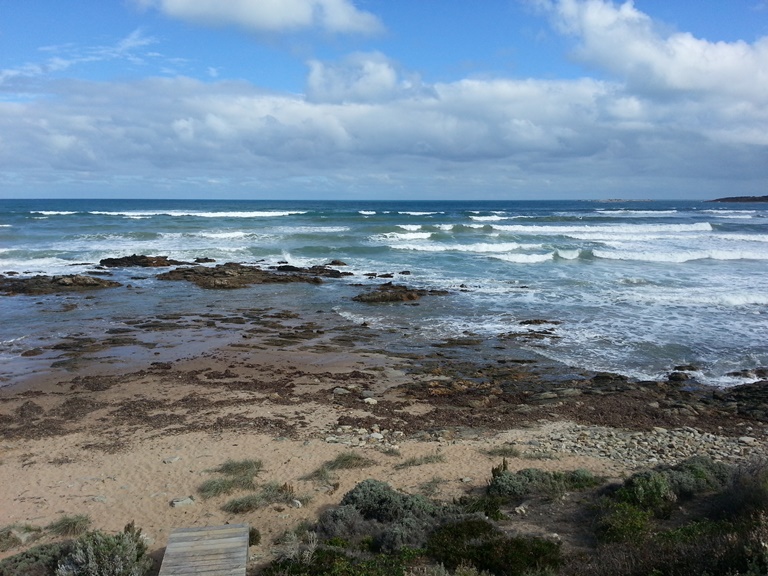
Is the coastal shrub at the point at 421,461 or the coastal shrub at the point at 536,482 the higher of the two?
the coastal shrub at the point at 536,482

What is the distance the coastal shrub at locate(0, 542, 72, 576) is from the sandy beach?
1.32ft

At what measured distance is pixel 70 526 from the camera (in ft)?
21.2

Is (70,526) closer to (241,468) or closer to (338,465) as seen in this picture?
(241,468)

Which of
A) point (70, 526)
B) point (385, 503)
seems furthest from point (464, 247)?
point (70, 526)

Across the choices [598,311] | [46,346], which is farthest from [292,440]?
[598,311]

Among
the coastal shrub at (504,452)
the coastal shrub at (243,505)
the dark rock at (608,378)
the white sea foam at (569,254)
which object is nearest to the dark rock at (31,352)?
the coastal shrub at (243,505)

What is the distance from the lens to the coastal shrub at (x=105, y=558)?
5.28 metres

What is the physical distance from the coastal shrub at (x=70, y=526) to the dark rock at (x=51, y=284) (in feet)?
58.3

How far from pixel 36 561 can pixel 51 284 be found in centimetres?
1982

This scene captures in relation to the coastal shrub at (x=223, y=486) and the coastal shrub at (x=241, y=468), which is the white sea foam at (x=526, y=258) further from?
the coastal shrub at (x=223, y=486)

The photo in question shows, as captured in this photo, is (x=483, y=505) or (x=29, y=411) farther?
(x=29, y=411)

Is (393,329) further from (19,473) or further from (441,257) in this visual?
(441,257)

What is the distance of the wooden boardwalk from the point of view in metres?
5.27

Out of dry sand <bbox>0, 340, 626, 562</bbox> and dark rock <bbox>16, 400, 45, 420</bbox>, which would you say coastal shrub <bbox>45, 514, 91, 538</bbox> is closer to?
dry sand <bbox>0, 340, 626, 562</bbox>
